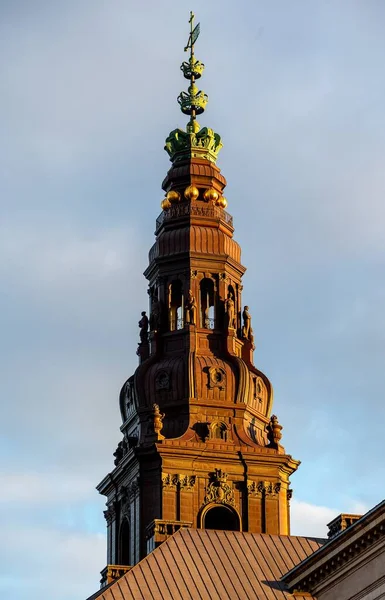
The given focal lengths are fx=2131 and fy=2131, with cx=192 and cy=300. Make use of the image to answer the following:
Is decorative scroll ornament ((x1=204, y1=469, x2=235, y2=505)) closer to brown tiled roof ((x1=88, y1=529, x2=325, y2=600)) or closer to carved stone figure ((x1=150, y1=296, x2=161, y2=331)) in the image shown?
carved stone figure ((x1=150, y1=296, x2=161, y2=331))

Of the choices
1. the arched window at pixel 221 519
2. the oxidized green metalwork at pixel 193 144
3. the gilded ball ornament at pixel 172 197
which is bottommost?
the arched window at pixel 221 519

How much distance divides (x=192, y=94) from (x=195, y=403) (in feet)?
77.8

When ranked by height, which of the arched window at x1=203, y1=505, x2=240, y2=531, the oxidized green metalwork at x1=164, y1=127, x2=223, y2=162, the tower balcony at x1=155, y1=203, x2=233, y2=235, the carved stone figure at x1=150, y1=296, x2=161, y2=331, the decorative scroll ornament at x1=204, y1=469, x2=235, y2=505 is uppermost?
the oxidized green metalwork at x1=164, y1=127, x2=223, y2=162

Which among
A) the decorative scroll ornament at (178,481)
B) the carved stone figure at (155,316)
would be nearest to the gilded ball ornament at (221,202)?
the carved stone figure at (155,316)

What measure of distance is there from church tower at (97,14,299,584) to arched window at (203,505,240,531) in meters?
0.05

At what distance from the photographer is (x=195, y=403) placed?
117 m

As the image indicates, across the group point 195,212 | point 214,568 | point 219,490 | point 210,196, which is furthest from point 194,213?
point 214,568

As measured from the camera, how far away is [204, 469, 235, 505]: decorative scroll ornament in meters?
115

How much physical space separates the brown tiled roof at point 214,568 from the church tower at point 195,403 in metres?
8.79

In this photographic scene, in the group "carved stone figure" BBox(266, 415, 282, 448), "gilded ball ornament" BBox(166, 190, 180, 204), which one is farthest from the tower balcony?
"carved stone figure" BBox(266, 415, 282, 448)

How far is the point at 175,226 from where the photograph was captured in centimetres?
12525

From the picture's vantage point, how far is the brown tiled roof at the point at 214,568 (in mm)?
93750

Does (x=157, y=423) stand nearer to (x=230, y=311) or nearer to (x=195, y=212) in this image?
(x=230, y=311)

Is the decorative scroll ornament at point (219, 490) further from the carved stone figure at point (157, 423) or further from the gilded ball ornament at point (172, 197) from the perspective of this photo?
the gilded ball ornament at point (172, 197)
